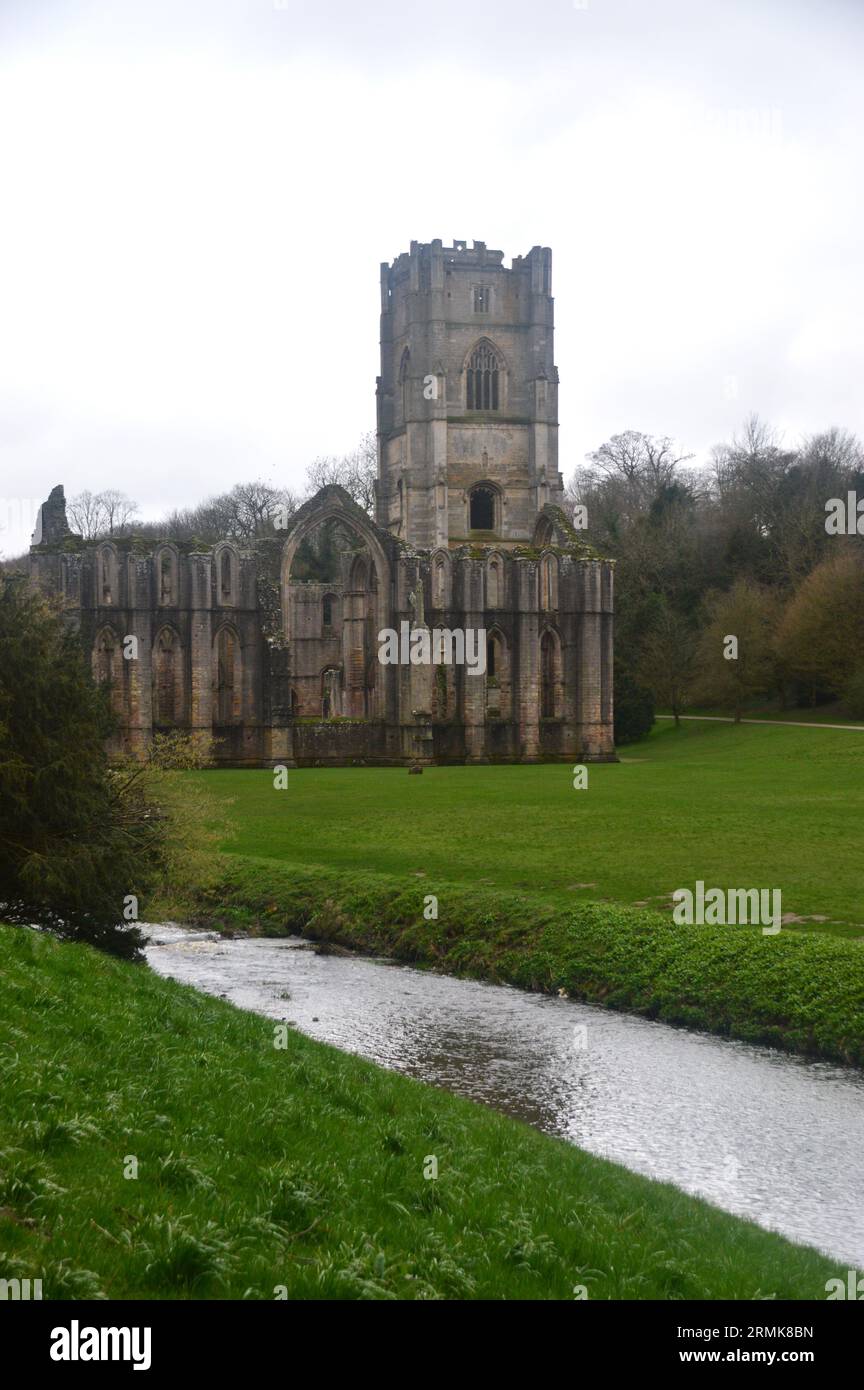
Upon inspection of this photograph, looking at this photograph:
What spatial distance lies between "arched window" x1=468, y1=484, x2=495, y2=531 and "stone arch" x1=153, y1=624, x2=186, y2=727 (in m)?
34.5

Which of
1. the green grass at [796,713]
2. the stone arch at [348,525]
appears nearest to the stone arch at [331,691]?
the stone arch at [348,525]

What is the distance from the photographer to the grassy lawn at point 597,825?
91.7 feet

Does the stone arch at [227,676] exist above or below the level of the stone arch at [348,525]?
below

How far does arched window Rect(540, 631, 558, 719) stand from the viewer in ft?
210

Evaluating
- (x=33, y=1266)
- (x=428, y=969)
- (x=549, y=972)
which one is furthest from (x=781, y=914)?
(x=33, y=1266)

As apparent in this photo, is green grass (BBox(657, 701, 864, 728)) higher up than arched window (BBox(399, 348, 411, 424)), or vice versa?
arched window (BBox(399, 348, 411, 424))

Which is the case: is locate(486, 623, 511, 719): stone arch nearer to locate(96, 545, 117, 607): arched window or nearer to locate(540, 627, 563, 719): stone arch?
locate(540, 627, 563, 719): stone arch

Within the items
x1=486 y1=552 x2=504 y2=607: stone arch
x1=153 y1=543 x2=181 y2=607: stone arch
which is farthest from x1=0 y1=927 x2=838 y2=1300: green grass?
x1=486 y1=552 x2=504 y2=607: stone arch

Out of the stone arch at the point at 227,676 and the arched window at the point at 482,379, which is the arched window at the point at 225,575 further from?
the arched window at the point at 482,379

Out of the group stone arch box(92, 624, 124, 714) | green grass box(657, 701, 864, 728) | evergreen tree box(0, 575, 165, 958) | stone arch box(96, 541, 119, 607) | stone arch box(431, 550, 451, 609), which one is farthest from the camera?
green grass box(657, 701, 864, 728)

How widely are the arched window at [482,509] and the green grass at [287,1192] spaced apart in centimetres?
7763
